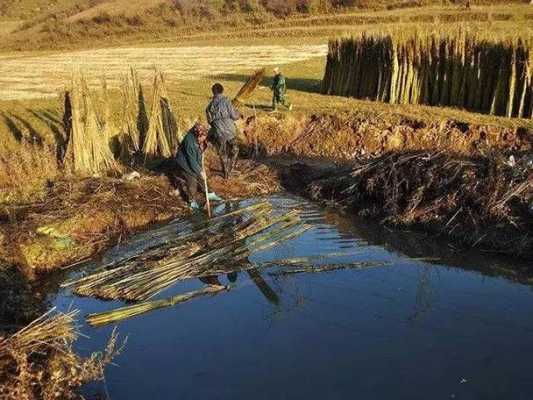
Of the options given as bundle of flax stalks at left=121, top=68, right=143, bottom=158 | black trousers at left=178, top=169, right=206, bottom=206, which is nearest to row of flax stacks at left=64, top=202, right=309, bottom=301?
black trousers at left=178, top=169, right=206, bottom=206

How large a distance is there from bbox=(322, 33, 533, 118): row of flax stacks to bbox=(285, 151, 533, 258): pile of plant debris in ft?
15.2

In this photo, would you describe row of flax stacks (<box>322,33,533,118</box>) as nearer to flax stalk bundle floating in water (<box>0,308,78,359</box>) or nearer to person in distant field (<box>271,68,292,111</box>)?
person in distant field (<box>271,68,292,111</box>)

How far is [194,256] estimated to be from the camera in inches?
336

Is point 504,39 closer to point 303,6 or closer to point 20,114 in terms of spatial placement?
point 20,114

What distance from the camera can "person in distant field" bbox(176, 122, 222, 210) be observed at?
33.5 feet

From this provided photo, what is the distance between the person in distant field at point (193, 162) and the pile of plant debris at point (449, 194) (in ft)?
7.04

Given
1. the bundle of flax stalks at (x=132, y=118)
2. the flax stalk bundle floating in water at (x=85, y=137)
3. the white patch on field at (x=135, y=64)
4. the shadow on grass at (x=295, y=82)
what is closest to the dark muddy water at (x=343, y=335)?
the flax stalk bundle floating in water at (x=85, y=137)

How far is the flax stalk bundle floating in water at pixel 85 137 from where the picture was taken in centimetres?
1116

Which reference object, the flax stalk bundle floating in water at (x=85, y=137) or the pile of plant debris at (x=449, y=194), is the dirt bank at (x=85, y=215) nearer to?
the flax stalk bundle floating in water at (x=85, y=137)

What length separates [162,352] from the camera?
670 centimetres

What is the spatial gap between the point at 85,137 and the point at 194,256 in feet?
13.4

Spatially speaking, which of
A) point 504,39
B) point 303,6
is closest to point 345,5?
point 303,6

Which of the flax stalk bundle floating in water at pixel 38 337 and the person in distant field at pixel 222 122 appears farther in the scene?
the person in distant field at pixel 222 122

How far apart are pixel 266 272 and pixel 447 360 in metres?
2.85
